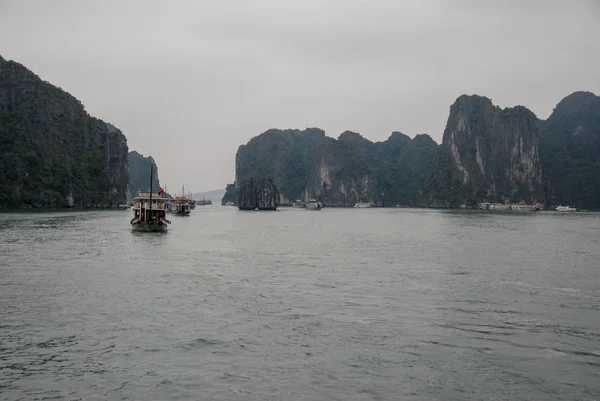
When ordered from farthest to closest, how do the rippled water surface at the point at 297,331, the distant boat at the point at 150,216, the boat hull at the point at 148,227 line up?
the distant boat at the point at 150,216 → the boat hull at the point at 148,227 → the rippled water surface at the point at 297,331

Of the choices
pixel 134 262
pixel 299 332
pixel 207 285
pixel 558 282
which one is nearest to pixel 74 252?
pixel 134 262

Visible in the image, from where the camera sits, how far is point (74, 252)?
44.1m

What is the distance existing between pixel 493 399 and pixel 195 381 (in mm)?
7685

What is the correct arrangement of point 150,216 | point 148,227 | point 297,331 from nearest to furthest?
1. point 297,331
2. point 148,227
3. point 150,216

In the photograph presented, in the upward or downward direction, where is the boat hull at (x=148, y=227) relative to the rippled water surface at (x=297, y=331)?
upward

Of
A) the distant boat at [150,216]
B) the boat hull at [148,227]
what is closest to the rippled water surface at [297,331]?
the boat hull at [148,227]

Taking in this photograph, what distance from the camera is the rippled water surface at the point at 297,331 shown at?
13008 millimetres

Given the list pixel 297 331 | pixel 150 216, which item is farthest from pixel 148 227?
pixel 297 331

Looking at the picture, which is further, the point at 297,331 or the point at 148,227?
the point at 148,227

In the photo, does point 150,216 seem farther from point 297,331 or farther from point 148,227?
point 297,331

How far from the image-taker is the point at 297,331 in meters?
18.3

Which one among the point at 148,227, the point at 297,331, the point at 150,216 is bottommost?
the point at 297,331

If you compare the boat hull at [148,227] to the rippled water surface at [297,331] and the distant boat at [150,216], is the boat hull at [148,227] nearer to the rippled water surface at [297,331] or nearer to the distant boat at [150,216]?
the distant boat at [150,216]

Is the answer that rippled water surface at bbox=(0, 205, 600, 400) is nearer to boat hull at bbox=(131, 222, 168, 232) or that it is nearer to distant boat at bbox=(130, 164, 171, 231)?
boat hull at bbox=(131, 222, 168, 232)
